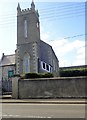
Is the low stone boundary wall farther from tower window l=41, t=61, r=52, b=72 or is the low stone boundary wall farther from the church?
tower window l=41, t=61, r=52, b=72

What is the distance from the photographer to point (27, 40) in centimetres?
5200

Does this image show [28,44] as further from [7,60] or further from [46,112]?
[46,112]

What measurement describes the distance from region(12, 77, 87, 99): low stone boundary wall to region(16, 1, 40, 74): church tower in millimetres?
21448

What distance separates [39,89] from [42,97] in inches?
37.5

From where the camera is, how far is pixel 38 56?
51312 mm

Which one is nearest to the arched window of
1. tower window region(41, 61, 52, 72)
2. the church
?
the church

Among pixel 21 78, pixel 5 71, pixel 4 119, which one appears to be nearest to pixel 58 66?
pixel 5 71

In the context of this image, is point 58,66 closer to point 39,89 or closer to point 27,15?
point 27,15

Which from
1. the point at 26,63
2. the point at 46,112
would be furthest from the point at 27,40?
the point at 46,112

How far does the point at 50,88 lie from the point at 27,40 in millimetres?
25946

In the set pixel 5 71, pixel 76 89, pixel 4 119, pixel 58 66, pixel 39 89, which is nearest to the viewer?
pixel 4 119

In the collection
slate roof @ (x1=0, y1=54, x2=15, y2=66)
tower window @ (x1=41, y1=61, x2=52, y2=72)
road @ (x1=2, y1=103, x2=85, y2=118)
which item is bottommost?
road @ (x1=2, y1=103, x2=85, y2=118)

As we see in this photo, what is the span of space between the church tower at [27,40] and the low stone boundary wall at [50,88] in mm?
21448

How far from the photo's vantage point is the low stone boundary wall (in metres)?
26.1
